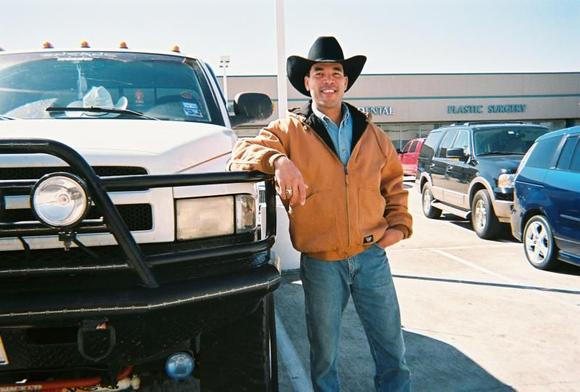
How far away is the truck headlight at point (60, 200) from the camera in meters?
1.75

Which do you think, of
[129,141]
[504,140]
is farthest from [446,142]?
[129,141]

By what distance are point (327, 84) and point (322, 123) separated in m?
0.21

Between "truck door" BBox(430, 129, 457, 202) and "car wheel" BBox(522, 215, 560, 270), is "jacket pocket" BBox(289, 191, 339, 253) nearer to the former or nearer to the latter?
"car wheel" BBox(522, 215, 560, 270)

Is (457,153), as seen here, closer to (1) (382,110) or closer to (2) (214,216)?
(2) (214,216)

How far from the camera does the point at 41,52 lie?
11.3 feet

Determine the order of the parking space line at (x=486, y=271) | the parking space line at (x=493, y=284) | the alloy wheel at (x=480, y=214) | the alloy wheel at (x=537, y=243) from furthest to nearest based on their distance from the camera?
the alloy wheel at (x=480, y=214) → the alloy wheel at (x=537, y=243) → the parking space line at (x=493, y=284) → the parking space line at (x=486, y=271)

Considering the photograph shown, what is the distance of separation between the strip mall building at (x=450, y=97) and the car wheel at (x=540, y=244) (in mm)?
29165

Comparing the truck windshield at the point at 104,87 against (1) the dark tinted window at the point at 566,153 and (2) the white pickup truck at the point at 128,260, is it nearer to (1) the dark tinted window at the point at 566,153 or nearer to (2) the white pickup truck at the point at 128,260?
(2) the white pickup truck at the point at 128,260

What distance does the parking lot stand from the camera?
128 inches

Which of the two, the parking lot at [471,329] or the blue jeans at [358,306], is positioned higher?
the blue jeans at [358,306]

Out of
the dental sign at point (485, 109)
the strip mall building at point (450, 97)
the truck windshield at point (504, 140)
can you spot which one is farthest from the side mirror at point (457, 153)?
the dental sign at point (485, 109)

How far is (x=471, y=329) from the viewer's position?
4.04m

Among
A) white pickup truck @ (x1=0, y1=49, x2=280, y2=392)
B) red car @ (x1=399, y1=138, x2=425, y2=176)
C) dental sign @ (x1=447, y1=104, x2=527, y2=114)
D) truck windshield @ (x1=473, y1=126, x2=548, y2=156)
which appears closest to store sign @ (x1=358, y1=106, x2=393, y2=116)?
dental sign @ (x1=447, y1=104, x2=527, y2=114)

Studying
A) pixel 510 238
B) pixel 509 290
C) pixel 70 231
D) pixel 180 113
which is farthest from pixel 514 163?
pixel 70 231
